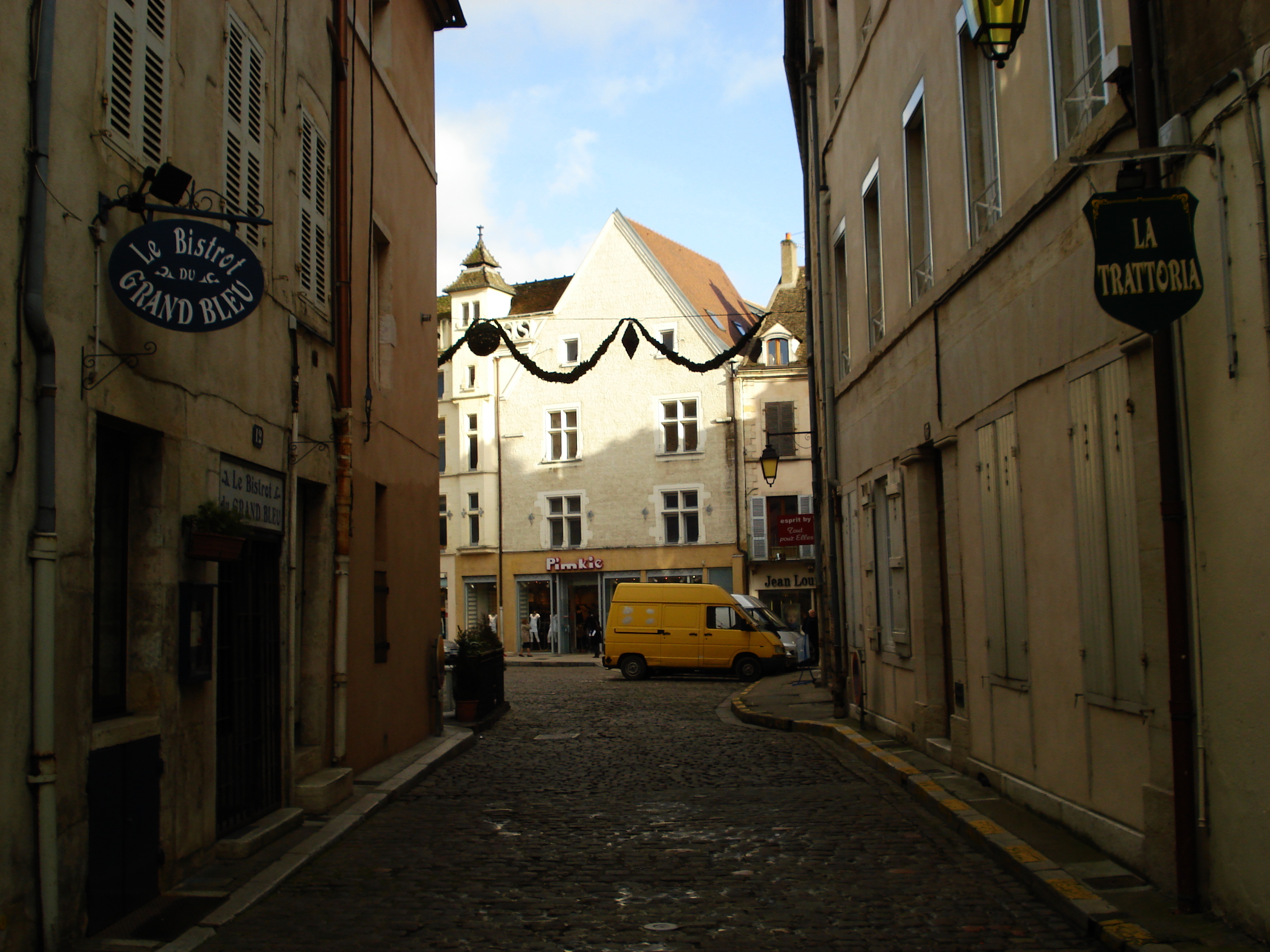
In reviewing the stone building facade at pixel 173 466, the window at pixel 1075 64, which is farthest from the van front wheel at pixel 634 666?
the window at pixel 1075 64

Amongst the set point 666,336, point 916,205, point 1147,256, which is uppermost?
point 666,336

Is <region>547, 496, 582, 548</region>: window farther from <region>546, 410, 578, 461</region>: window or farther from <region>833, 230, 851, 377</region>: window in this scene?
<region>833, 230, 851, 377</region>: window

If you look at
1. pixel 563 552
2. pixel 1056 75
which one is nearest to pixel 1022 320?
pixel 1056 75

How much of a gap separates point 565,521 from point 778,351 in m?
9.42

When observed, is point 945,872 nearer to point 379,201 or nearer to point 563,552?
point 379,201

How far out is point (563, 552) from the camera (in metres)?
43.9

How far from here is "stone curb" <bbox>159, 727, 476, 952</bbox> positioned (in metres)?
6.49

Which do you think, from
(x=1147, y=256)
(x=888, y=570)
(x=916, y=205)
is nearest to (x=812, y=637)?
(x=888, y=570)

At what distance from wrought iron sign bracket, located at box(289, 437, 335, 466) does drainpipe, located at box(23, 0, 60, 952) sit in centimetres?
389

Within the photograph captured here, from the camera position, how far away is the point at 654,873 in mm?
7867

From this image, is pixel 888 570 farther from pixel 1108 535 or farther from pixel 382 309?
pixel 1108 535

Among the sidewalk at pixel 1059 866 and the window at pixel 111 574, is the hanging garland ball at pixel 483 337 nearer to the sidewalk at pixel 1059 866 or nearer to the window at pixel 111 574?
the sidewalk at pixel 1059 866

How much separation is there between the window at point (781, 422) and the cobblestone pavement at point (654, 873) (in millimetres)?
27953

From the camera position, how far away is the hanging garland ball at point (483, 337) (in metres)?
18.3
